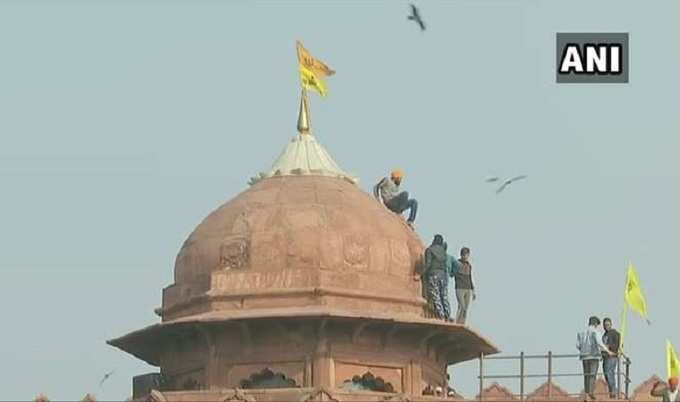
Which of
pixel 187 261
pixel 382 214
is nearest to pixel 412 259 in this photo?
pixel 382 214

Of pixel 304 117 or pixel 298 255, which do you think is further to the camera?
pixel 304 117

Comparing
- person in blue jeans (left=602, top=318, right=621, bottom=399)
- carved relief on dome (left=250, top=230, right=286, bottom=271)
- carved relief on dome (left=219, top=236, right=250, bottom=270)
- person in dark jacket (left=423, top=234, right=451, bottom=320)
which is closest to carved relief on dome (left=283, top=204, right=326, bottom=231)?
carved relief on dome (left=250, top=230, right=286, bottom=271)

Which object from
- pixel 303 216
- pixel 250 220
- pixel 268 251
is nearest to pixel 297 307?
pixel 268 251

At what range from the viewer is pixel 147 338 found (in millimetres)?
46688

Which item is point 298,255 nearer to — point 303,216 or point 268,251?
point 268,251

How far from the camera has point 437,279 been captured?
46.2 meters

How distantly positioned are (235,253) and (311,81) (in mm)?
3958

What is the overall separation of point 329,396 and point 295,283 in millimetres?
2837

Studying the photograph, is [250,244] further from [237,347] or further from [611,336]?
[611,336]

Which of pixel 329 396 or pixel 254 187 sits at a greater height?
pixel 254 187

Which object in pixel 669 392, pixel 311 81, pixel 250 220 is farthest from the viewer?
pixel 311 81

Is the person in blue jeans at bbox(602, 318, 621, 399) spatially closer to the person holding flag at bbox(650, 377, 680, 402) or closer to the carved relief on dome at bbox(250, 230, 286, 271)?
the person holding flag at bbox(650, 377, 680, 402)

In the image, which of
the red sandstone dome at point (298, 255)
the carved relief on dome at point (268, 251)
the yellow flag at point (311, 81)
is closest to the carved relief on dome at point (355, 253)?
the red sandstone dome at point (298, 255)

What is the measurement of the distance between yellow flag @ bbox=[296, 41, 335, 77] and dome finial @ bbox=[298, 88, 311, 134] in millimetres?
417
